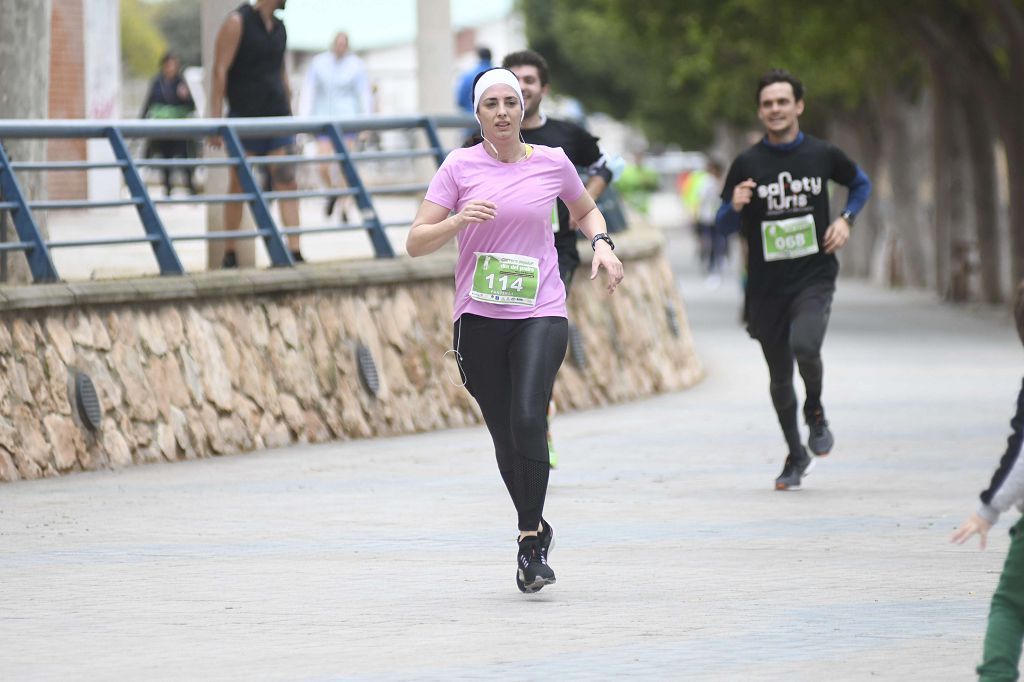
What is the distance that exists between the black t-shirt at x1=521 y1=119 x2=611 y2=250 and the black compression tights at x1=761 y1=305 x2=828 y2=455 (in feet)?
3.81

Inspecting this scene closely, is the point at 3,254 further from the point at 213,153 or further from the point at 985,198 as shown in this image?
the point at 985,198

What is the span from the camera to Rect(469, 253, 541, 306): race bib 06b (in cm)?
757

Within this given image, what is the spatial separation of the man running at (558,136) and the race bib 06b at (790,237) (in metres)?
0.82

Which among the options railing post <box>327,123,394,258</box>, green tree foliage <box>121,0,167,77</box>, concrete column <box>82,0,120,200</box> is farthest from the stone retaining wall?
green tree foliage <box>121,0,167,77</box>

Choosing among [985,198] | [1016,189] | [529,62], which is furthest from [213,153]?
[985,198]

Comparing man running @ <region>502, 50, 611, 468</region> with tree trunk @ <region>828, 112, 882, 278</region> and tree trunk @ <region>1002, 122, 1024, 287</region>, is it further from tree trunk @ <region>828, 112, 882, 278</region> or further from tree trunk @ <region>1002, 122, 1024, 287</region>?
tree trunk @ <region>828, 112, 882, 278</region>

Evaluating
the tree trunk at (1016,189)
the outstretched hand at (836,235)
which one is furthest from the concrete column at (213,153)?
the tree trunk at (1016,189)

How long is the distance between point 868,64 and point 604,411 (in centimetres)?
2354

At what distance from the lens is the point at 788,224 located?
10.4 m

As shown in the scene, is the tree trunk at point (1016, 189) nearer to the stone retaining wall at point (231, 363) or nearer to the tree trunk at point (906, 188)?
the tree trunk at point (906, 188)

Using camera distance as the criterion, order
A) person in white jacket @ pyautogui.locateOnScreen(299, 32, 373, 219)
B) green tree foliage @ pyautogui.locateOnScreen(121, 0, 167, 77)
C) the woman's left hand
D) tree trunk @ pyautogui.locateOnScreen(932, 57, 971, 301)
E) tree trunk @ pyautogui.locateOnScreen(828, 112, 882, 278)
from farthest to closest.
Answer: green tree foliage @ pyautogui.locateOnScreen(121, 0, 167, 77) → tree trunk @ pyautogui.locateOnScreen(828, 112, 882, 278) → tree trunk @ pyautogui.locateOnScreen(932, 57, 971, 301) → person in white jacket @ pyautogui.locateOnScreen(299, 32, 373, 219) → the woman's left hand

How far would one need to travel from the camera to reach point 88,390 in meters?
11.2

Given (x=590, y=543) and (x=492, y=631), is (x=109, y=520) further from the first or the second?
(x=492, y=631)

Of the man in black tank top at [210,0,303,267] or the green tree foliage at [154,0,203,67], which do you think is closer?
the man in black tank top at [210,0,303,267]
